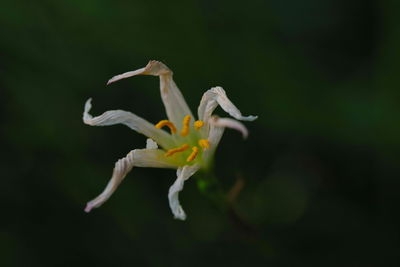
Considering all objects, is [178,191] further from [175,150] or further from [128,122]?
[128,122]

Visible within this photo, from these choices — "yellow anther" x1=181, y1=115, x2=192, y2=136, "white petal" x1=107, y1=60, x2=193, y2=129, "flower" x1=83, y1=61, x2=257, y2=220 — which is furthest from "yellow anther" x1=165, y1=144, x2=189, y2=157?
"white petal" x1=107, y1=60, x2=193, y2=129

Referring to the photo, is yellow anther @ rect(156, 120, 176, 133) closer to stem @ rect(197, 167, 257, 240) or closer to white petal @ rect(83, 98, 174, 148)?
white petal @ rect(83, 98, 174, 148)

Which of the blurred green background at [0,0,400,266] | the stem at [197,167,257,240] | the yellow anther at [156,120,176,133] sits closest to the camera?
the yellow anther at [156,120,176,133]

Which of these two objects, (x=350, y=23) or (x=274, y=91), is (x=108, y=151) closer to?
(x=274, y=91)

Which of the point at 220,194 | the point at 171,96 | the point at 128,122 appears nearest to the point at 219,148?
the point at 220,194

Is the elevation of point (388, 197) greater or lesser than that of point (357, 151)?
lesser

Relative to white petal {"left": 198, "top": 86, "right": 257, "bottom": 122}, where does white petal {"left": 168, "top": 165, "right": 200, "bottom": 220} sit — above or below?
below

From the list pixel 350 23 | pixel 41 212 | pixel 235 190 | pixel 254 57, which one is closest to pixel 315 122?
pixel 254 57
